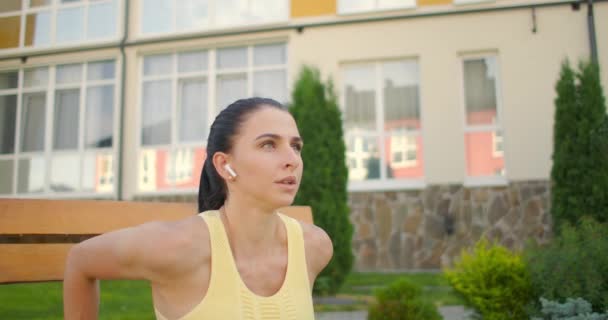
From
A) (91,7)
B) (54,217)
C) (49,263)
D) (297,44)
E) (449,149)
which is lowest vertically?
(49,263)

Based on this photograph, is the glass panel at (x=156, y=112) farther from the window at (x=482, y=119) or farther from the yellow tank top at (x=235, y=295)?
the yellow tank top at (x=235, y=295)

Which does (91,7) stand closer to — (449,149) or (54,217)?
(449,149)

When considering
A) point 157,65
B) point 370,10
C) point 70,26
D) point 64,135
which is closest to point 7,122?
point 64,135

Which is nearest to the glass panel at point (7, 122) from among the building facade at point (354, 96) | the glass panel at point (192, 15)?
the building facade at point (354, 96)

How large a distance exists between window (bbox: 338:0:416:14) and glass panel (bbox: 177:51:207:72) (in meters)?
2.89

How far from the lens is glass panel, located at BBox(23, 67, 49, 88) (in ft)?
33.6

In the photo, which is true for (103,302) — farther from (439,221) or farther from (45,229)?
(439,221)

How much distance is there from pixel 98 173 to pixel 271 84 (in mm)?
3874

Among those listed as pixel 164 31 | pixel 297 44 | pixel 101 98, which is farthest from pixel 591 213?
pixel 101 98

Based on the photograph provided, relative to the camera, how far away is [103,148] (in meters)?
10.8

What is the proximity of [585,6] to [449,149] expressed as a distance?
3.16 m

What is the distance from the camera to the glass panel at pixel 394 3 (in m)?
9.53

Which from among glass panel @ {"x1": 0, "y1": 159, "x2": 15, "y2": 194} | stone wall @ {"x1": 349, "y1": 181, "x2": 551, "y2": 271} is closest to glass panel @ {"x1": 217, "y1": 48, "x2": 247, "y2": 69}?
stone wall @ {"x1": 349, "y1": 181, "x2": 551, "y2": 271}

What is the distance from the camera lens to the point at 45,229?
1.85 metres
